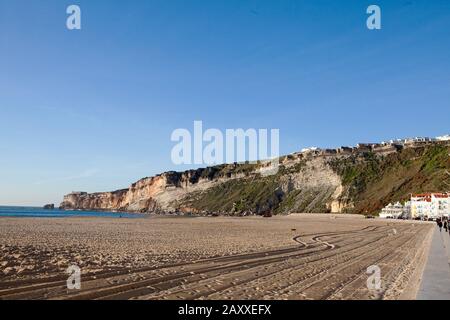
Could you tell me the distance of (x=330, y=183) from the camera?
14350cm

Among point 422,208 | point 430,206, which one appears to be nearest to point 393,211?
point 422,208

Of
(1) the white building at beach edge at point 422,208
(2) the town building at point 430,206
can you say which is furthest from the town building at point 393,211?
(2) the town building at point 430,206

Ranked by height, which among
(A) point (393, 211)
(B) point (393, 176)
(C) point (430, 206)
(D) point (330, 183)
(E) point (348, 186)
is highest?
(B) point (393, 176)

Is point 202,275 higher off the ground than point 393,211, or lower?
higher

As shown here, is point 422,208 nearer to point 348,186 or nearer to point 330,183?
point 348,186

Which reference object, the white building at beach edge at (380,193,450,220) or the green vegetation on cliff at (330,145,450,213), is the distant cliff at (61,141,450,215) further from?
the white building at beach edge at (380,193,450,220)

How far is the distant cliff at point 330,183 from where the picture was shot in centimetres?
11369

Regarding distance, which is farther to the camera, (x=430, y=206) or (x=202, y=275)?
(x=430, y=206)

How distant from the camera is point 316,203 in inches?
5344

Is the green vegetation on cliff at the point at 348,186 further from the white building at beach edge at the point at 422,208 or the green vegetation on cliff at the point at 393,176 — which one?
the white building at beach edge at the point at 422,208

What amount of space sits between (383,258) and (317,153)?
15684 centimetres

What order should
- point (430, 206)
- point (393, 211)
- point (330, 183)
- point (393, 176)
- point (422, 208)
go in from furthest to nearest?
point (330, 183)
point (393, 176)
point (393, 211)
point (422, 208)
point (430, 206)
